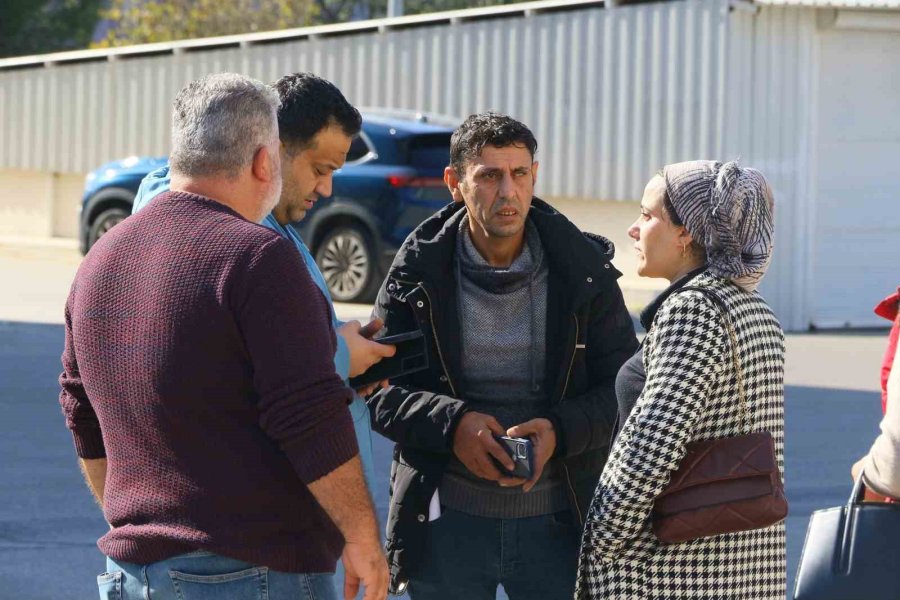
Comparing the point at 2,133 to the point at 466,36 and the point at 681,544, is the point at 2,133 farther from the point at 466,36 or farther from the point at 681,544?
the point at 681,544

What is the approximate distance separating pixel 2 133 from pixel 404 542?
18701 millimetres

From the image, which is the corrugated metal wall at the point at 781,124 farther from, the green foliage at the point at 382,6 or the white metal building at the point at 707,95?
the green foliage at the point at 382,6

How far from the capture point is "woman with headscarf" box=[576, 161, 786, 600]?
10.3 feet

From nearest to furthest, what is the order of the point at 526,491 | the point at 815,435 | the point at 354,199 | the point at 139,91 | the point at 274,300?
the point at 274,300, the point at 526,491, the point at 815,435, the point at 354,199, the point at 139,91

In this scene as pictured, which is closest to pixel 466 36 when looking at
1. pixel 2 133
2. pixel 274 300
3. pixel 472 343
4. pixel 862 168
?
pixel 862 168

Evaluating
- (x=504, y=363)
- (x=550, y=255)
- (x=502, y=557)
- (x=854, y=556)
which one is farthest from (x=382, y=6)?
(x=854, y=556)

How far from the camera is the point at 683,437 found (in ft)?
10.3

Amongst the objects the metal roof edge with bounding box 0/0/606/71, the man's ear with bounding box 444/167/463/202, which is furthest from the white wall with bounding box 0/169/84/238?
the man's ear with bounding box 444/167/463/202

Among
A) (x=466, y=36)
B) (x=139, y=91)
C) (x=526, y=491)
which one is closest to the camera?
(x=526, y=491)

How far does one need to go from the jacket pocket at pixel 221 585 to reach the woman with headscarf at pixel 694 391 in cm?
79

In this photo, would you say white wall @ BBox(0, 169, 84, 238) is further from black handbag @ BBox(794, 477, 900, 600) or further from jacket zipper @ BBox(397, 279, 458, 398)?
black handbag @ BBox(794, 477, 900, 600)

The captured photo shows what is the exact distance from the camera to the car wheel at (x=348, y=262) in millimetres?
14094

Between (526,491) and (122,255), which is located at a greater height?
(122,255)

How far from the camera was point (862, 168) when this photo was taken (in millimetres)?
15031
